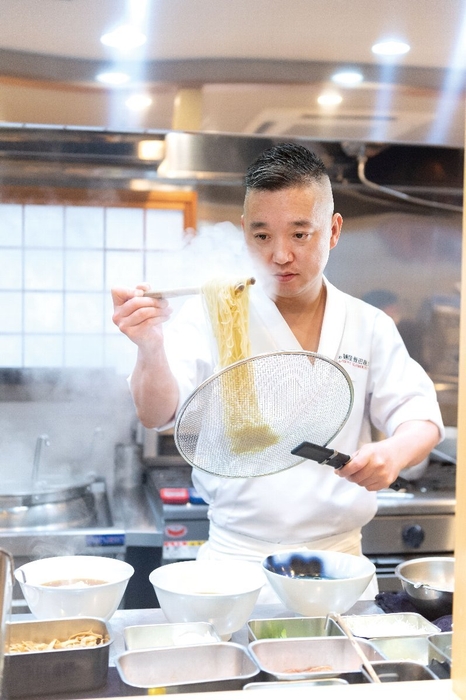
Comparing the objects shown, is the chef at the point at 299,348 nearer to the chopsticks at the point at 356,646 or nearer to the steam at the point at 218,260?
the steam at the point at 218,260

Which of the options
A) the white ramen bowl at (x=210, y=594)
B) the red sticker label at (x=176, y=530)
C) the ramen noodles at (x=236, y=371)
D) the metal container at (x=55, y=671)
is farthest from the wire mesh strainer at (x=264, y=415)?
the red sticker label at (x=176, y=530)

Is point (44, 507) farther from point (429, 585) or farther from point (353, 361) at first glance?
point (429, 585)

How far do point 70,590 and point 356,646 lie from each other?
0.55 m

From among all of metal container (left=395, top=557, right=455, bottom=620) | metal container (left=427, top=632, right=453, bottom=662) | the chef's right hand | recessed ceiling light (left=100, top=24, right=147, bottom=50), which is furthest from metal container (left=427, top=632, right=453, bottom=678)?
recessed ceiling light (left=100, top=24, right=147, bottom=50)

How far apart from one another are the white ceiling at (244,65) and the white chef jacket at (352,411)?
2.17ft

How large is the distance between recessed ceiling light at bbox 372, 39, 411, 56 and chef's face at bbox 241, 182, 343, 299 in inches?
22.5

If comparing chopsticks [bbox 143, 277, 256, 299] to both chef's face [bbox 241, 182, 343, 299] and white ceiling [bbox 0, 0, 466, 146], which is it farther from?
white ceiling [bbox 0, 0, 466, 146]

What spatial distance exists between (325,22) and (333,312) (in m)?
0.75

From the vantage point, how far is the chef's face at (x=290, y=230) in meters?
1.82

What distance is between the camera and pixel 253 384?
170cm

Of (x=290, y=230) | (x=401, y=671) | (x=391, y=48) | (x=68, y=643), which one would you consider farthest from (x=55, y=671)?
(x=391, y=48)

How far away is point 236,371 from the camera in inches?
65.9

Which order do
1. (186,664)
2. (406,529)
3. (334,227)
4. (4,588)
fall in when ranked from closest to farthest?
(4,588)
(186,664)
(334,227)
(406,529)

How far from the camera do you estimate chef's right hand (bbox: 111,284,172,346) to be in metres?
1.67
